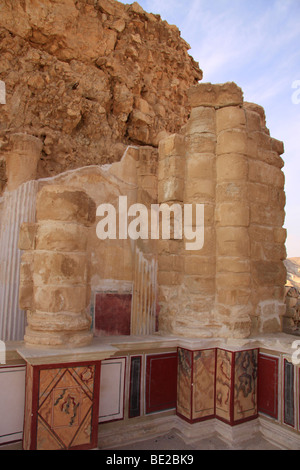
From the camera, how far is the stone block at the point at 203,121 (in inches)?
180

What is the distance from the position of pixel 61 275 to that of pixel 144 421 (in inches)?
74.6

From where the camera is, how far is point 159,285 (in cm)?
468

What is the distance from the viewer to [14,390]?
3238mm

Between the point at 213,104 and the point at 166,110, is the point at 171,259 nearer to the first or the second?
the point at 213,104

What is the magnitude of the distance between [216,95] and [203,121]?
39cm

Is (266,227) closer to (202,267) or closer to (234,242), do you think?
(234,242)

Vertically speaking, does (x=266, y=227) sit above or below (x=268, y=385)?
above

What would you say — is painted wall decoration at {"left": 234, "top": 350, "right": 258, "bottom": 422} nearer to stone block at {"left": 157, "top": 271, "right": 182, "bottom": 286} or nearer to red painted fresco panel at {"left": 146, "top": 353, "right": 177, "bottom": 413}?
red painted fresco panel at {"left": 146, "top": 353, "right": 177, "bottom": 413}

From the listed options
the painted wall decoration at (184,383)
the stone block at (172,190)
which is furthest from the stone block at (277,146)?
the painted wall decoration at (184,383)

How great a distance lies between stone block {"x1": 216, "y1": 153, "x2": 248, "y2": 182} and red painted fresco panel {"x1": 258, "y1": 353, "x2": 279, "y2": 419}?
217 centimetres

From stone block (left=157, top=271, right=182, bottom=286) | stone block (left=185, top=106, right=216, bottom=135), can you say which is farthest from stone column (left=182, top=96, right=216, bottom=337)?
stone block (left=157, top=271, right=182, bottom=286)

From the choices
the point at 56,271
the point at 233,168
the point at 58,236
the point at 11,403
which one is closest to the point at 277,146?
the point at 233,168
